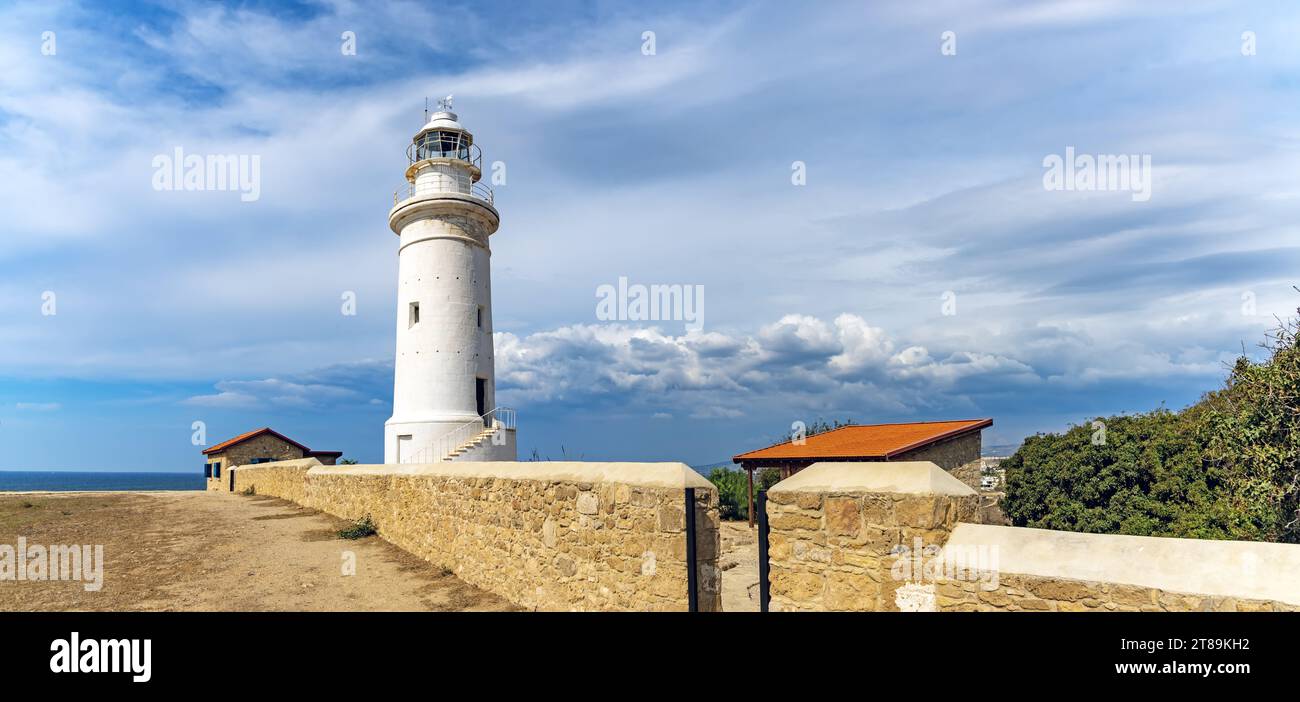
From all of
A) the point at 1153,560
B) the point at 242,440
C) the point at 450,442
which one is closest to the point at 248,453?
the point at 242,440

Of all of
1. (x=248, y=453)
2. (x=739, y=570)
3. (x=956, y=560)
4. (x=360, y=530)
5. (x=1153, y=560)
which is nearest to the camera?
(x=1153, y=560)

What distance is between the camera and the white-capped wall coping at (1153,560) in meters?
3.13

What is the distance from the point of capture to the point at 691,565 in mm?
5844

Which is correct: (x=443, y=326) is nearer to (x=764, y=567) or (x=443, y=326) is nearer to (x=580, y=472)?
(x=580, y=472)

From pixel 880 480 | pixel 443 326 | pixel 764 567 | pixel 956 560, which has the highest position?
pixel 443 326

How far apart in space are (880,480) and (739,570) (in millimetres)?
9111

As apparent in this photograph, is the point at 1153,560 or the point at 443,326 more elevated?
the point at 443,326

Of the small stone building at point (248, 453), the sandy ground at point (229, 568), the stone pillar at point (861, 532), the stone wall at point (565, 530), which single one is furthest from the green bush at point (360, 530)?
the small stone building at point (248, 453)

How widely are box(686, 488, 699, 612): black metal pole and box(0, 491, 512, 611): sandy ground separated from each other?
358cm

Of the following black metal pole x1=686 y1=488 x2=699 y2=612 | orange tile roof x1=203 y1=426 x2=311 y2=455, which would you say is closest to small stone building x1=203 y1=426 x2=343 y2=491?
orange tile roof x1=203 y1=426 x2=311 y2=455

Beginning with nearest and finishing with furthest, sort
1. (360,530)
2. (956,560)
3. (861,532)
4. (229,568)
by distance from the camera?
1. (956,560)
2. (861,532)
3. (229,568)
4. (360,530)

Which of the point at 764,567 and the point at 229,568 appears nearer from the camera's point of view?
the point at 764,567
